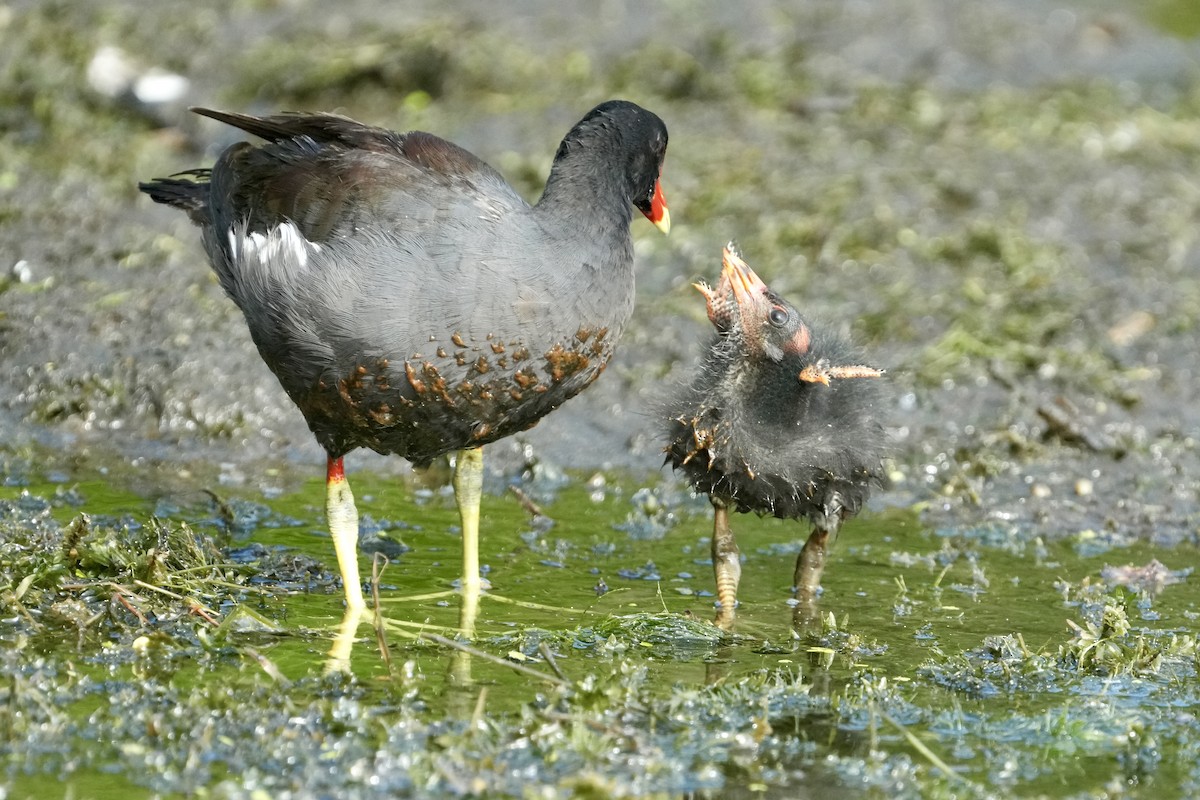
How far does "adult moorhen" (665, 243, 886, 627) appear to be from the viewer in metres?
5.48

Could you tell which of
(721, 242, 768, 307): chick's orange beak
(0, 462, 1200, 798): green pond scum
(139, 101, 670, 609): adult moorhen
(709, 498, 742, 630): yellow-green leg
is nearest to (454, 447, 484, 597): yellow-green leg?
(0, 462, 1200, 798): green pond scum

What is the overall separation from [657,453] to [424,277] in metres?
2.65

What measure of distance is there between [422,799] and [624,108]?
2569mm

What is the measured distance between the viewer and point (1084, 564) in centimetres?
613

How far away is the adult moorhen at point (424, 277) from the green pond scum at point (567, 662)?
56cm

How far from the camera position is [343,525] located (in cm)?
539

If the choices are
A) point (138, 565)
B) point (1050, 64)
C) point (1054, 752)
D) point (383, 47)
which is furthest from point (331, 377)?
point (1050, 64)

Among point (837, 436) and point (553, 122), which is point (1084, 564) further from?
point (553, 122)

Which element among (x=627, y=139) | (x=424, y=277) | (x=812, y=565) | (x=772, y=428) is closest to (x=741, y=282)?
(x=772, y=428)

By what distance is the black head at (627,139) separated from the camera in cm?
519

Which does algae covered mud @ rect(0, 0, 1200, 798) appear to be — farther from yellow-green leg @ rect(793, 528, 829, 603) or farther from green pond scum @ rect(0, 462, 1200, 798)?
yellow-green leg @ rect(793, 528, 829, 603)

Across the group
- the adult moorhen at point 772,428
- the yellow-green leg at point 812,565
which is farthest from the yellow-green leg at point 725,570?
the yellow-green leg at point 812,565

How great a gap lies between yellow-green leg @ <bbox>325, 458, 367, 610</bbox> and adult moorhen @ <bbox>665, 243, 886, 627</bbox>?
1197 mm

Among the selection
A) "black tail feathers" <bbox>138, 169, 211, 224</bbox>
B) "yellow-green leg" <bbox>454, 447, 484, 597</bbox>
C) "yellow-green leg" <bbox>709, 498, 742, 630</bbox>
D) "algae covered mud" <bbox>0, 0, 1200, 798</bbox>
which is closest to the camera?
"algae covered mud" <bbox>0, 0, 1200, 798</bbox>
